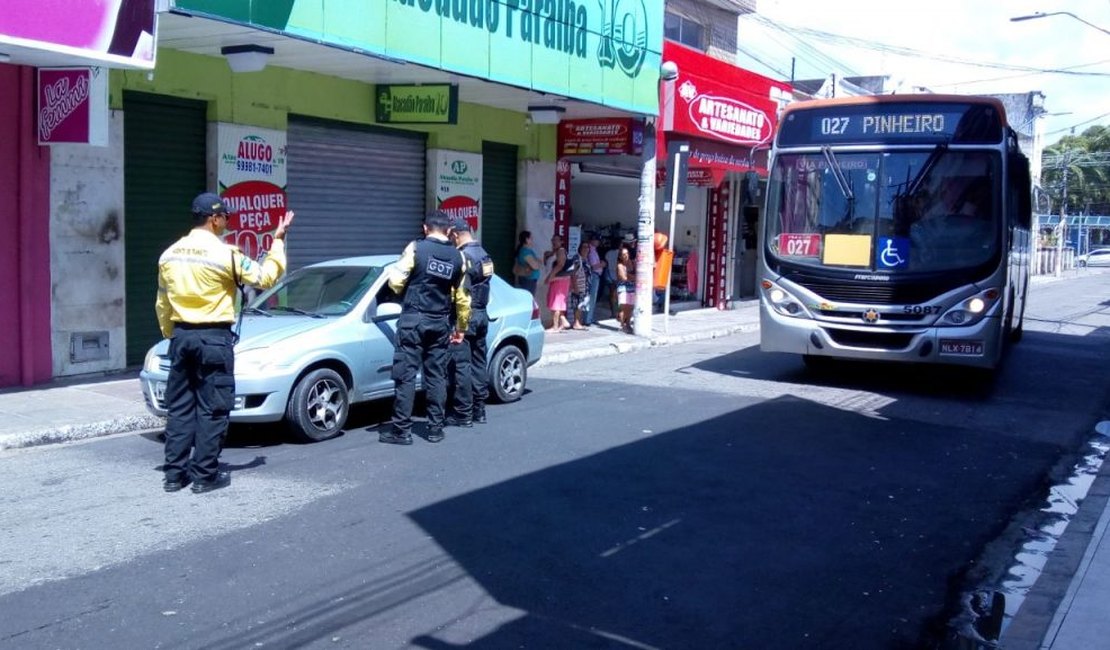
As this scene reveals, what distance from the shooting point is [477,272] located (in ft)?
30.7

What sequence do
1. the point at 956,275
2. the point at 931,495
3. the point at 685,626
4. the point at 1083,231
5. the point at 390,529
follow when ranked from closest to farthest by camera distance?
the point at 685,626
the point at 390,529
the point at 931,495
the point at 956,275
the point at 1083,231

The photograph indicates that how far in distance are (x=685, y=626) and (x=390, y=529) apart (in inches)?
83.3

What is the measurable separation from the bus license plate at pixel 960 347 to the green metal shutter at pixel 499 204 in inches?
322

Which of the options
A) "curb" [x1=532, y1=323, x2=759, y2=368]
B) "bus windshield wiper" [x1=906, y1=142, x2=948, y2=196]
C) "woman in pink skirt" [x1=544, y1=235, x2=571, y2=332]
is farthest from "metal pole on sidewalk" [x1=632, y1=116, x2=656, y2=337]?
"bus windshield wiper" [x1=906, y1=142, x2=948, y2=196]

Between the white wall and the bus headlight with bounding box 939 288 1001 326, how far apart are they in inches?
352

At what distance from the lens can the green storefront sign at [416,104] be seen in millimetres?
13820

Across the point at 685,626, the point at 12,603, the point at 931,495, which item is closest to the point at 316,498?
the point at 12,603

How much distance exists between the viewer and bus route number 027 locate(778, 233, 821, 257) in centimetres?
1220

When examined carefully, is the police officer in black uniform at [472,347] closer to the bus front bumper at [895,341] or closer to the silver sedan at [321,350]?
the silver sedan at [321,350]

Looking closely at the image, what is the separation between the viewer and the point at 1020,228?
13.6 m

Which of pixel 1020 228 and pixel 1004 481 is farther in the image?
pixel 1020 228

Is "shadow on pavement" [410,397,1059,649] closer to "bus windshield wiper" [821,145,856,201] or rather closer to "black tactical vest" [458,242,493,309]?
"black tactical vest" [458,242,493,309]

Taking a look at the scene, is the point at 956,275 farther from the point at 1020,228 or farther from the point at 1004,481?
the point at 1004,481

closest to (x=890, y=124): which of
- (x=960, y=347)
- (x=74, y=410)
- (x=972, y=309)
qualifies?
(x=972, y=309)
